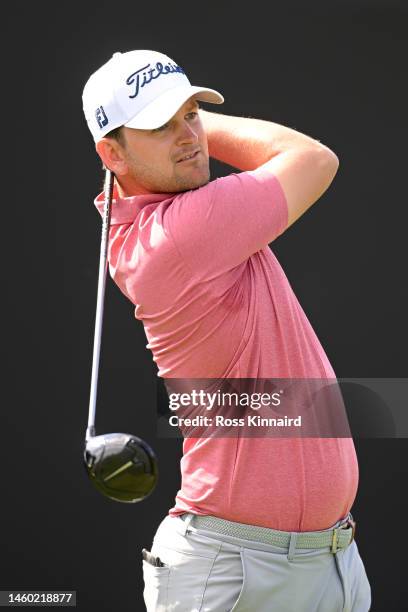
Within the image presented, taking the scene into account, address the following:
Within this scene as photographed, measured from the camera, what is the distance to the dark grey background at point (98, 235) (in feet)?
10.8

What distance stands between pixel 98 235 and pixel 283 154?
1322 millimetres

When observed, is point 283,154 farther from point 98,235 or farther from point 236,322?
point 98,235

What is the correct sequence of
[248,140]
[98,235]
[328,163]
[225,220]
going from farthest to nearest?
[98,235], [248,140], [328,163], [225,220]

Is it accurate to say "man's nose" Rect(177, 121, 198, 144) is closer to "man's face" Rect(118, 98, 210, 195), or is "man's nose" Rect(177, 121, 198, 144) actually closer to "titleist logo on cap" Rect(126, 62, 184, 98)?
"man's face" Rect(118, 98, 210, 195)

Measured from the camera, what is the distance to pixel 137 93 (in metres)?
2.10

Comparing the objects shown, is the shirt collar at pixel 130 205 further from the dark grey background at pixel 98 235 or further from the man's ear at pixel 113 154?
the dark grey background at pixel 98 235

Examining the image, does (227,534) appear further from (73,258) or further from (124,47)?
(124,47)

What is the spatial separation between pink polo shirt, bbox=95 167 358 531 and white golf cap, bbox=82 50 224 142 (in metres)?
0.15

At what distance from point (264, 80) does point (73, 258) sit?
0.76 meters

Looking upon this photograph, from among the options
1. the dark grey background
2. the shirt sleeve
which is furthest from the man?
the dark grey background

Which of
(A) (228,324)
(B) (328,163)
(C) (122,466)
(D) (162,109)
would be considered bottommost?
(C) (122,466)

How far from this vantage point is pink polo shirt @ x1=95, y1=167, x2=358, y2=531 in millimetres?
2023

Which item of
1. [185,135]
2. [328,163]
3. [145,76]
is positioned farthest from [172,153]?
[328,163]

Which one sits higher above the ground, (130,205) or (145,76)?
(145,76)
